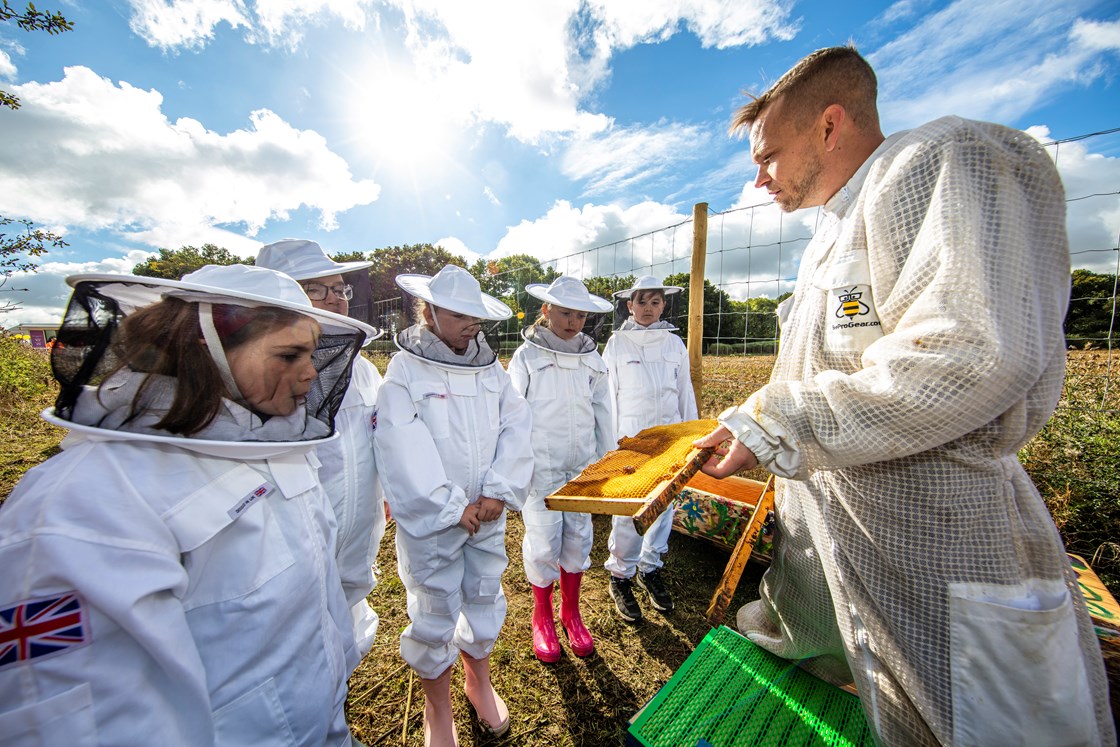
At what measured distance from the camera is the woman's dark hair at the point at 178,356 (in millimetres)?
1052

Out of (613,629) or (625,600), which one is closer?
(613,629)

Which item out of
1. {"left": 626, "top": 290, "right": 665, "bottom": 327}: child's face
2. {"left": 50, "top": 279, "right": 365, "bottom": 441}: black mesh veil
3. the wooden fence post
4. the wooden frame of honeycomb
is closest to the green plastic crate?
the wooden frame of honeycomb

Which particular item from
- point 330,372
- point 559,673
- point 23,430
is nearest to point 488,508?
point 330,372

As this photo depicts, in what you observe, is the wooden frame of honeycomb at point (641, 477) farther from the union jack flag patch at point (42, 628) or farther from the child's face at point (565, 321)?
the union jack flag patch at point (42, 628)

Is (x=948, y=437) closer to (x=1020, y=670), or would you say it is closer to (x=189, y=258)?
(x=1020, y=670)

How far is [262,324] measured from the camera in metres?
1.24

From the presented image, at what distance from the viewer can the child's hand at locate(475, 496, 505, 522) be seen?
2.34 metres

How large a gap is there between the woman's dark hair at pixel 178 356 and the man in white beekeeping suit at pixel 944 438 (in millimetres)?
1422

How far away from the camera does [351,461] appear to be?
2.15 m

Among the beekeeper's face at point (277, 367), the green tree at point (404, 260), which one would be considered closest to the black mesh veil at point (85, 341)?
the beekeeper's face at point (277, 367)

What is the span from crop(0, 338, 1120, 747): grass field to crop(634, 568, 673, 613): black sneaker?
0.24ft

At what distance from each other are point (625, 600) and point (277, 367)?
3081 millimetres

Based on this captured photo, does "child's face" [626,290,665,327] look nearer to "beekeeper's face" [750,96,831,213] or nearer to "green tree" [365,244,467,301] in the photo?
"beekeeper's face" [750,96,831,213]

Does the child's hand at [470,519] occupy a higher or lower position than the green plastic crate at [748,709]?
higher
